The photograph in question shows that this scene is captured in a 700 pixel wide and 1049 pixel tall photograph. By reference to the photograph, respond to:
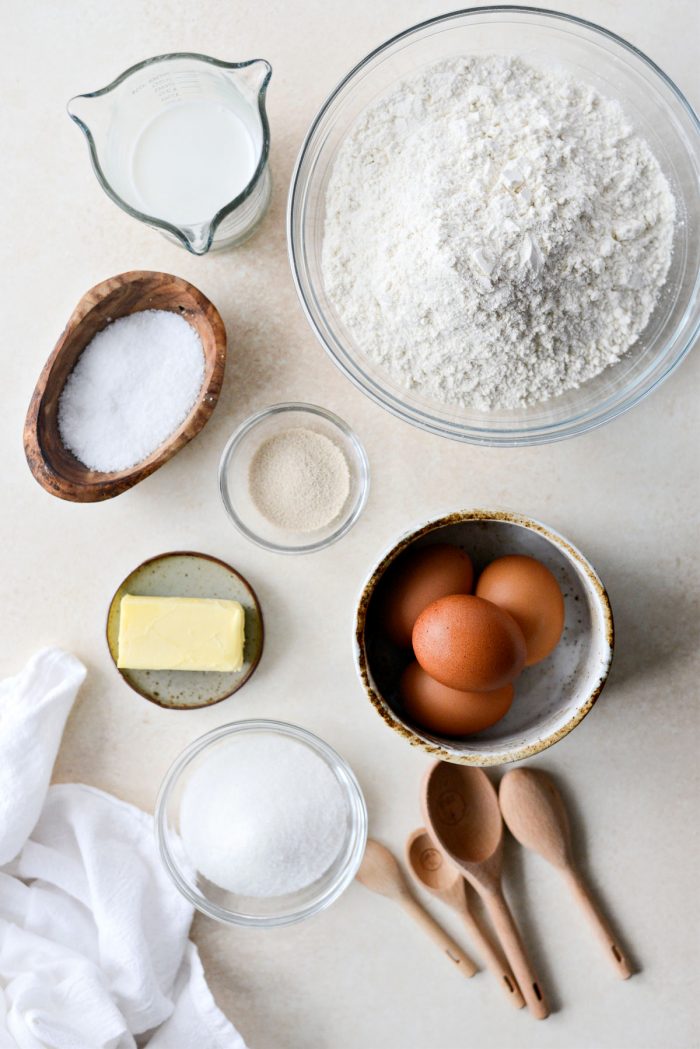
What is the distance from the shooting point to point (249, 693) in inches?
43.3

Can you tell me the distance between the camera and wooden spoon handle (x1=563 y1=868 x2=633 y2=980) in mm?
1092

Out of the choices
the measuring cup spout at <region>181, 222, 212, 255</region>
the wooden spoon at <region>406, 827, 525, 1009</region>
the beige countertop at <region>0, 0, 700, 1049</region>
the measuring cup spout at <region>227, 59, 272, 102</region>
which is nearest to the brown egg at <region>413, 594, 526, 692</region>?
the beige countertop at <region>0, 0, 700, 1049</region>

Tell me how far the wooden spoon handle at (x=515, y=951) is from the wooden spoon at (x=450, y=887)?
0.05 feet

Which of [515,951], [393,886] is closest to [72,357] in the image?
[393,886]

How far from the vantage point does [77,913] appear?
1107 millimetres

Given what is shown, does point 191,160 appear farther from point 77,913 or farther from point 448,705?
point 77,913

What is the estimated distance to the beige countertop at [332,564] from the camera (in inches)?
42.2

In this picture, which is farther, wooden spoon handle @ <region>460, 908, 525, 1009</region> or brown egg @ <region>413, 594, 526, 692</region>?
wooden spoon handle @ <region>460, 908, 525, 1009</region>

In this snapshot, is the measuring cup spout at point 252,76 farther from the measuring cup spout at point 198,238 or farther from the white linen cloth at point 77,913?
the white linen cloth at point 77,913

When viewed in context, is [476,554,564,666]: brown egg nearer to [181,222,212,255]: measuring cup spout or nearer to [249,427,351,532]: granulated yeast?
[249,427,351,532]: granulated yeast

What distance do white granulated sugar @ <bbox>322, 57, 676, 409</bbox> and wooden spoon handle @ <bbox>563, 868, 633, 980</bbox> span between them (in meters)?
0.64

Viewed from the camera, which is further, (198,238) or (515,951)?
(515,951)

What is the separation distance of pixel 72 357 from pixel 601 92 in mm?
725

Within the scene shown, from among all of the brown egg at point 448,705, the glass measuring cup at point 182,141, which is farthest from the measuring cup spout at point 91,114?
the brown egg at point 448,705
